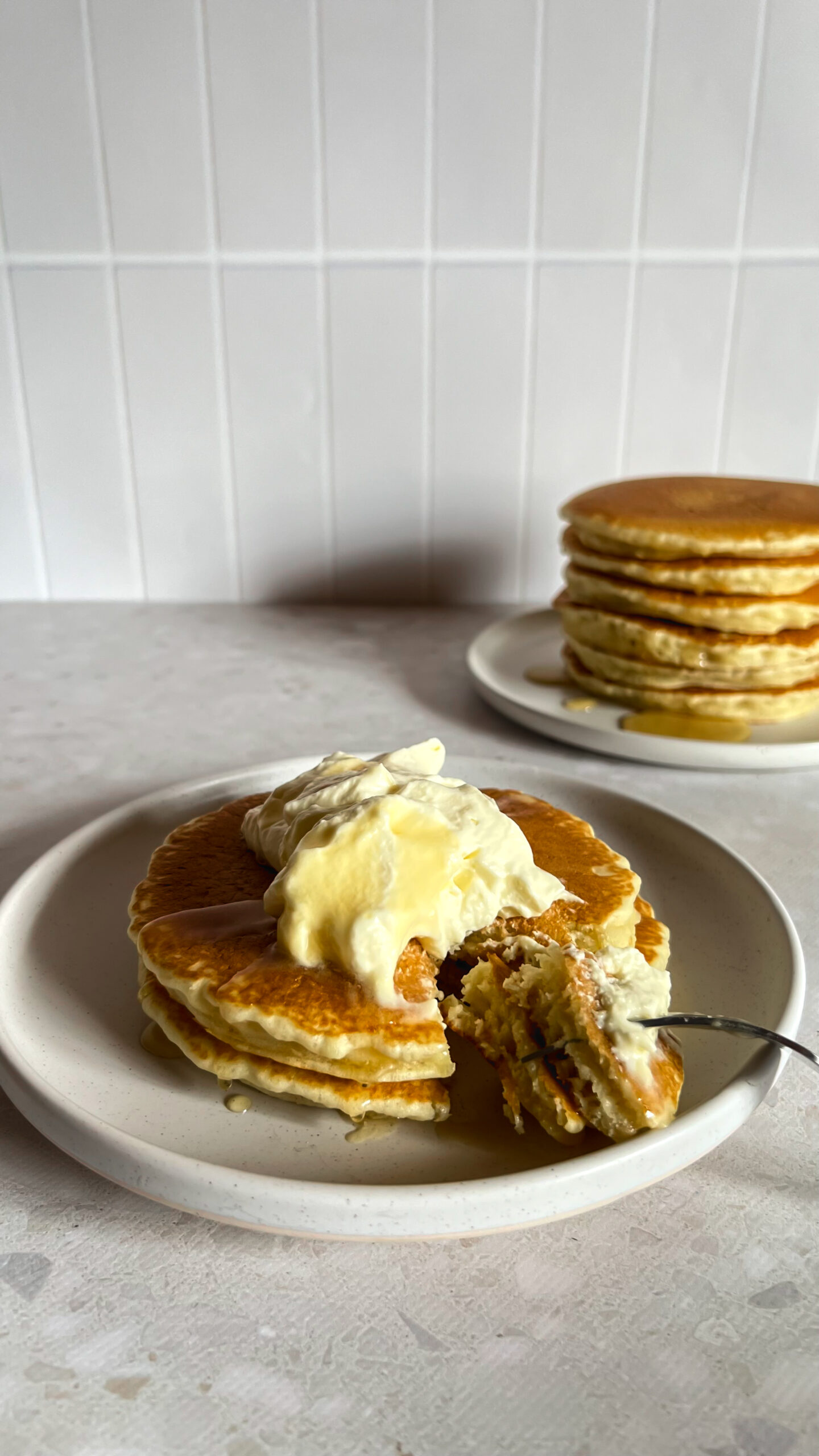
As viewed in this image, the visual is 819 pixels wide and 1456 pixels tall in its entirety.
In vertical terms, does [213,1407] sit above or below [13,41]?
below

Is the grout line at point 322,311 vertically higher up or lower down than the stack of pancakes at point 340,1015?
higher up

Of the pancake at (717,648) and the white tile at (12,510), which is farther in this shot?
the white tile at (12,510)

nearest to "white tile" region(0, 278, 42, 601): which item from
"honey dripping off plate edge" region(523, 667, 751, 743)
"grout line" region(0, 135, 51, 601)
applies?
"grout line" region(0, 135, 51, 601)

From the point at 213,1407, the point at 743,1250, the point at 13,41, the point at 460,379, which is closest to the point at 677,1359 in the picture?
the point at 743,1250

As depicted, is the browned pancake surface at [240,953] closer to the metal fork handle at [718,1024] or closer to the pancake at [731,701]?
the metal fork handle at [718,1024]

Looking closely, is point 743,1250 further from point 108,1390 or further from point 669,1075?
point 108,1390

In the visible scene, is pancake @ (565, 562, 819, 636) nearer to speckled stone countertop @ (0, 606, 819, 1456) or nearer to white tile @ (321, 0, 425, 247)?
speckled stone countertop @ (0, 606, 819, 1456)

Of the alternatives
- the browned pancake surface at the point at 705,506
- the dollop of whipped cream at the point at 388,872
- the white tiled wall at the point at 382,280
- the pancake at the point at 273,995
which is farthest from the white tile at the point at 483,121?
the pancake at the point at 273,995
